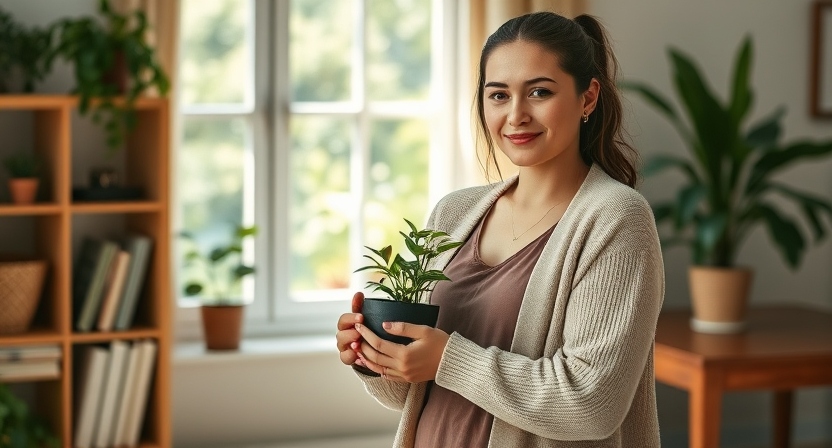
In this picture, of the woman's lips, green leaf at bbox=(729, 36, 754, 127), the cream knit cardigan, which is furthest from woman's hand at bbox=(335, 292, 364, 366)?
green leaf at bbox=(729, 36, 754, 127)

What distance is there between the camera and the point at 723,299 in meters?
3.61

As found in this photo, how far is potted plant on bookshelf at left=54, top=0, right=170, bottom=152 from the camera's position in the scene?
3023mm

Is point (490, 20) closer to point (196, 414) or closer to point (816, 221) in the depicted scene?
point (816, 221)

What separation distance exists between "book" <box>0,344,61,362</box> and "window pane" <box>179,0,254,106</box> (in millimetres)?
1029

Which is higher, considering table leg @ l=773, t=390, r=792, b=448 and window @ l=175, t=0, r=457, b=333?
window @ l=175, t=0, r=457, b=333

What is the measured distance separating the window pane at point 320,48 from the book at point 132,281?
882mm

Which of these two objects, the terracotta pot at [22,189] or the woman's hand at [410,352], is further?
the terracotta pot at [22,189]

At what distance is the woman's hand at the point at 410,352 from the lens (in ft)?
4.90

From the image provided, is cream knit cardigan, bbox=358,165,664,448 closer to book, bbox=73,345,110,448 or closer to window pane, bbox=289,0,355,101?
book, bbox=73,345,110,448

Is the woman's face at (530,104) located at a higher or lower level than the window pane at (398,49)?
lower

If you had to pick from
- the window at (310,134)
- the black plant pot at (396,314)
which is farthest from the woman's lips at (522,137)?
the window at (310,134)

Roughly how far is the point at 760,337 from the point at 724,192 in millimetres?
527

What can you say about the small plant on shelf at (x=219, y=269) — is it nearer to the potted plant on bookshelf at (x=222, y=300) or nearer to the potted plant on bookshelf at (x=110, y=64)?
the potted plant on bookshelf at (x=222, y=300)

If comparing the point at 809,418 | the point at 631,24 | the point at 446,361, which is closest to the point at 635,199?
the point at 446,361
